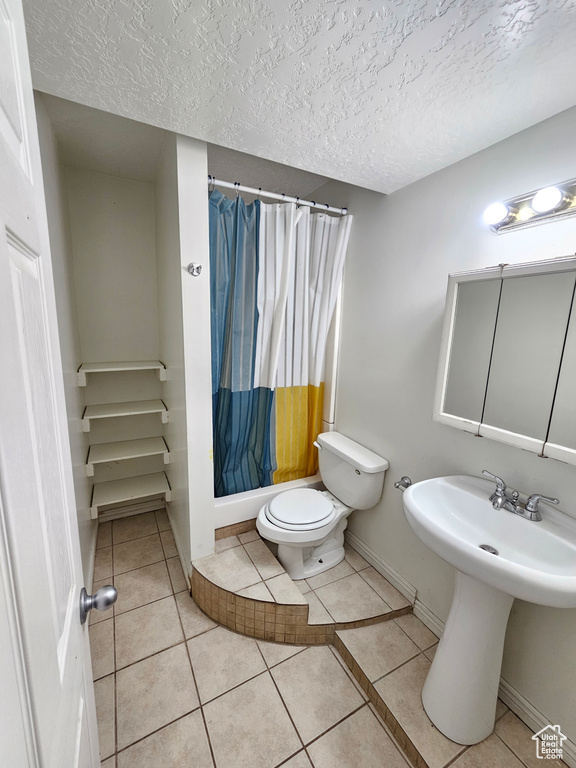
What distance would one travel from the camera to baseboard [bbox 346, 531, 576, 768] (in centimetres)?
115

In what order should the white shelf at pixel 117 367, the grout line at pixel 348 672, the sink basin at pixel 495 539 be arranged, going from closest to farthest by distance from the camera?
the sink basin at pixel 495 539 → the grout line at pixel 348 672 → the white shelf at pixel 117 367

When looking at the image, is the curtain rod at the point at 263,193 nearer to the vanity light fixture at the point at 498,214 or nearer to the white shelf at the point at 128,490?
the vanity light fixture at the point at 498,214

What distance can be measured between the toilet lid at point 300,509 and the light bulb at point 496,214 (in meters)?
1.53

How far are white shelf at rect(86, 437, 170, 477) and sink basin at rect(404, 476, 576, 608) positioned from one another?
1649 millimetres

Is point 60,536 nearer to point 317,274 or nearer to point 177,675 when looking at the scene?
point 177,675

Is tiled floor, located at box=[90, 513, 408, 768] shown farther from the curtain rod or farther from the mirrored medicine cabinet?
the curtain rod

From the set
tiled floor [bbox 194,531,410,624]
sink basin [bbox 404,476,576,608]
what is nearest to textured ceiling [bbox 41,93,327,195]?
sink basin [bbox 404,476,576,608]

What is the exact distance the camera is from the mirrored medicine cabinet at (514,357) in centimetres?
105

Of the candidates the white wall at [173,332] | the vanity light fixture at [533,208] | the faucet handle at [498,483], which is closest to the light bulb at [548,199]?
the vanity light fixture at [533,208]


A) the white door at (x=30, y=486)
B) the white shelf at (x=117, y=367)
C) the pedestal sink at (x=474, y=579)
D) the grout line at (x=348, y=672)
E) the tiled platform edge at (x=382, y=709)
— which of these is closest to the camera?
the white door at (x=30, y=486)

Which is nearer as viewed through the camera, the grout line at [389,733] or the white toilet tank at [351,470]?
the grout line at [389,733]

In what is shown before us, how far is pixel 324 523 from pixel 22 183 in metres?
1.71

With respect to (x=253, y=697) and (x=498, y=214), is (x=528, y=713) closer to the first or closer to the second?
(x=253, y=697)

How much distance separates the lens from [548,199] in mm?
1031
